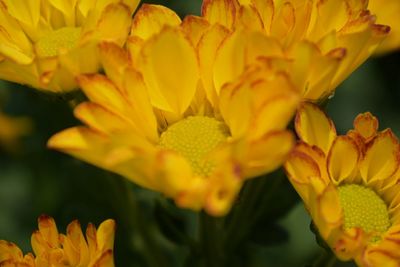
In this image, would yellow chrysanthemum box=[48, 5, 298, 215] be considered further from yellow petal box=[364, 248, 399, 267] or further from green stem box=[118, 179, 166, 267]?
green stem box=[118, 179, 166, 267]

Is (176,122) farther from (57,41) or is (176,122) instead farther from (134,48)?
(57,41)

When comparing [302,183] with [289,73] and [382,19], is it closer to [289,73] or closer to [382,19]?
[289,73]

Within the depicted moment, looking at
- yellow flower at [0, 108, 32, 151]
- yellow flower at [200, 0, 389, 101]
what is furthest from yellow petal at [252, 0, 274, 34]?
yellow flower at [0, 108, 32, 151]

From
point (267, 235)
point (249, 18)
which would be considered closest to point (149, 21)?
point (249, 18)

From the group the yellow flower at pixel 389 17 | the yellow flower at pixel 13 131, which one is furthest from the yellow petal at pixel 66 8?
the yellow flower at pixel 13 131

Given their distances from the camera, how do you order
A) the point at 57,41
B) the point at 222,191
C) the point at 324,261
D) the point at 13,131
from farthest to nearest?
the point at 13,131, the point at 57,41, the point at 324,261, the point at 222,191

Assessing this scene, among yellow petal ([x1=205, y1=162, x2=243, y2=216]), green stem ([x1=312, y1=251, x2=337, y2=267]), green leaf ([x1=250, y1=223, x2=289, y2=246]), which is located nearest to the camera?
yellow petal ([x1=205, y1=162, x2=243, y2=216])

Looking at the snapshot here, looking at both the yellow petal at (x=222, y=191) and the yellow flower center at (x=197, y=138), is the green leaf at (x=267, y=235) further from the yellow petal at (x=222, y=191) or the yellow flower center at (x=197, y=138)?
the yellow petal at (x=222, y=191)
